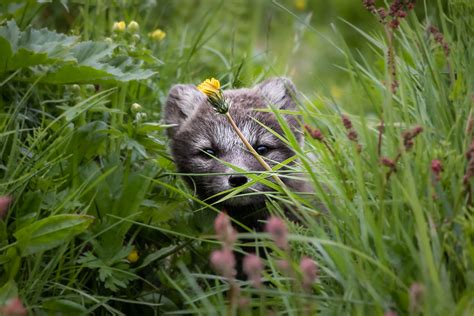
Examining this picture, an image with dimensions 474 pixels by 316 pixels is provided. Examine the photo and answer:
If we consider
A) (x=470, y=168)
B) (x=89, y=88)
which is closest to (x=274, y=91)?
(x=89, y=88)

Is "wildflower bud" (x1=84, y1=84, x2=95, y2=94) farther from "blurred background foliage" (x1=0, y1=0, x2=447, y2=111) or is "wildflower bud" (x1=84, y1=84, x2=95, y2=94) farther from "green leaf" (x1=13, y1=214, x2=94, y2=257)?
"green leaf" (x1=13, y1=214, x2=94, y2=257)

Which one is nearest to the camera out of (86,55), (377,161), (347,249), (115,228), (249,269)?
(249,269)

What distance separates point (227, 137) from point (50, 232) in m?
1.66

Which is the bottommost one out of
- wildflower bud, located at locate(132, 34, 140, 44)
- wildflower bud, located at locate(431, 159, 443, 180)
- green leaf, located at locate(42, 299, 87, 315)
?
green leaf, located at locate(42, 299, 87, 315)

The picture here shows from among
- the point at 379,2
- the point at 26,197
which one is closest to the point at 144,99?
the point at 26,197

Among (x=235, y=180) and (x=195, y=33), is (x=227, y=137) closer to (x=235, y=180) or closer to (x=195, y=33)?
(x=235, y=180)

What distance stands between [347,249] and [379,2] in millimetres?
6285

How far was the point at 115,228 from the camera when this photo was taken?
4.02m

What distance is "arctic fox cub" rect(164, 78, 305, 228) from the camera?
4738 millimetres

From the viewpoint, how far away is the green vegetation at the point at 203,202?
2.75m

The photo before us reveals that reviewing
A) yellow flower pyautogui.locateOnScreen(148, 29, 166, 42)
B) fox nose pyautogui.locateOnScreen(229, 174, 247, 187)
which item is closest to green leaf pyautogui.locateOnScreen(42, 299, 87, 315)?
fox nose pyautogui.locateOnScreen(229, 174, 247, 187)

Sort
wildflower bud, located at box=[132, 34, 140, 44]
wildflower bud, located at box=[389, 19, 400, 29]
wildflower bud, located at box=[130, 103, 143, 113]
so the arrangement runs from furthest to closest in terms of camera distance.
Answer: wildflower bud, located at box=[132, 34, 140, 44] < wildflower bud, located at box=[130, 103, 143, 113] < wildflower bud, located at box=[389, 19, 400, 29]

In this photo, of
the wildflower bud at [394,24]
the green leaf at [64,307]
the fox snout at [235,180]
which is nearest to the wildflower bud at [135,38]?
the fox snout at [235,180]

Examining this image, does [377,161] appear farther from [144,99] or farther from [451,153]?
[144,99]
